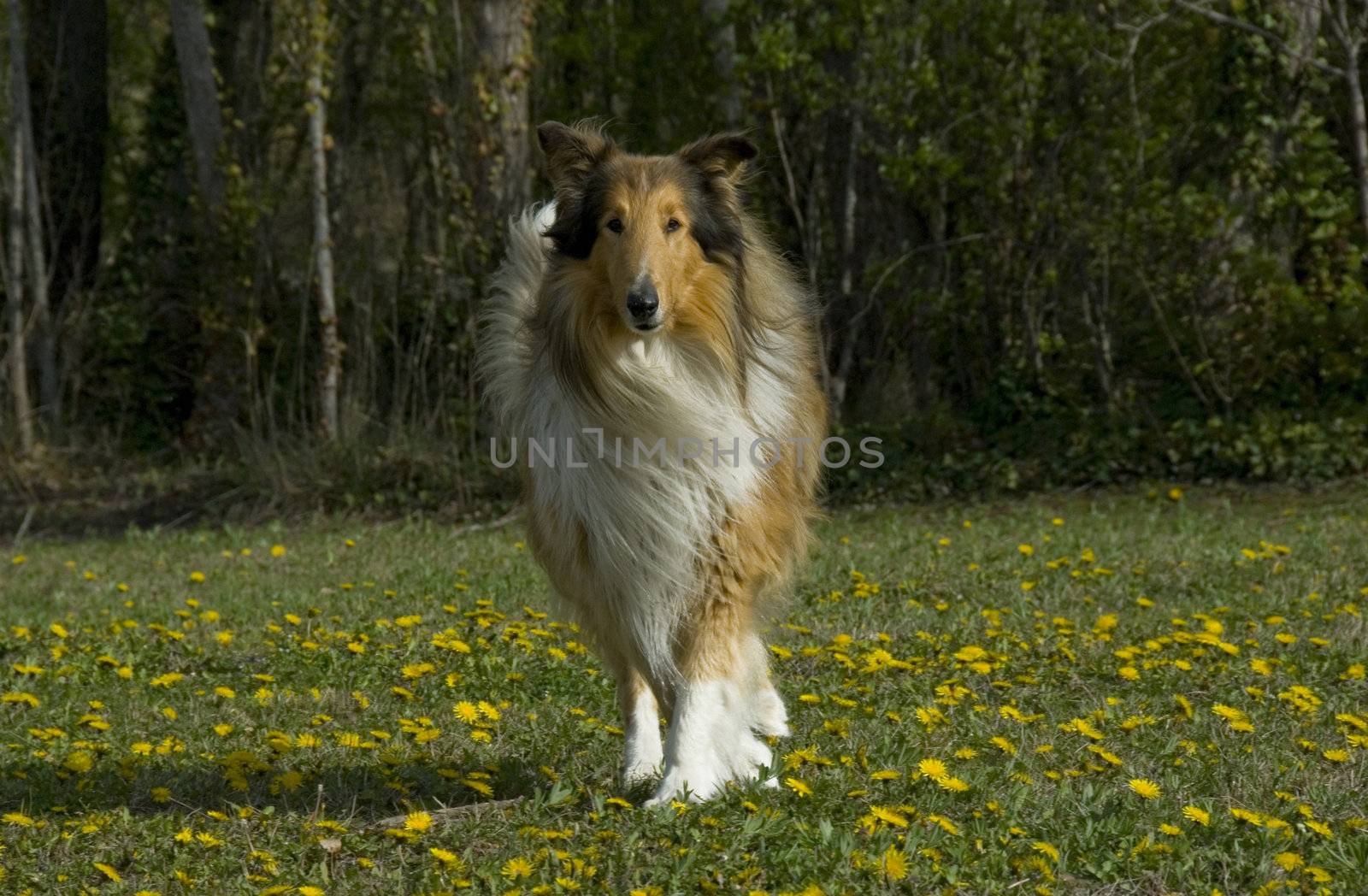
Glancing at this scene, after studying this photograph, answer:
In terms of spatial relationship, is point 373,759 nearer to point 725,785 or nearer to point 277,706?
point 277,706

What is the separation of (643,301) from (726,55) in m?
9.42

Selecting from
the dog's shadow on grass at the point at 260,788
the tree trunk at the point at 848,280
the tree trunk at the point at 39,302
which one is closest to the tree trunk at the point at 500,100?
the tree trunk at the point at 848,280

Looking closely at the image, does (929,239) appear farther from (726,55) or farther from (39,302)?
(39,302)

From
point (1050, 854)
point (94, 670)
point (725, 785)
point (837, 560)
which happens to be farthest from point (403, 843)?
point (837, 560)

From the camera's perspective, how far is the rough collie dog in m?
4.57

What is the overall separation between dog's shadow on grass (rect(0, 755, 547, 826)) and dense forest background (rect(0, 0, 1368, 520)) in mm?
7071

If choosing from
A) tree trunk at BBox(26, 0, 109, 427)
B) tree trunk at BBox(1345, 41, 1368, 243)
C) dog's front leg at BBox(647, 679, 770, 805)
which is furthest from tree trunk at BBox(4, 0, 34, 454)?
dog's front leg at BBox(647, 679, 770, 805)

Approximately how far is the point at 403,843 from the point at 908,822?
4.34 ft

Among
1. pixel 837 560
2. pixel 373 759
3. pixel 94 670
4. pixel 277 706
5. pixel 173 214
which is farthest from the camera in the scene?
pixel 173 214

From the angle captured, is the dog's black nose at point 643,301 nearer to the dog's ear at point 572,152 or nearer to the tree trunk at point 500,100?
the dog's ear at point 572,152

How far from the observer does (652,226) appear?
4.49 m

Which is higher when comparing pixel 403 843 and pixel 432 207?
pixel 432 207

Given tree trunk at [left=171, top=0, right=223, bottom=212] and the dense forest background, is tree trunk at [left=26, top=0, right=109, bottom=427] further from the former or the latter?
tree trunk at [left=171, top=0, right=223, bottom=212]

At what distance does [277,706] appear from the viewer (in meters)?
5.90
